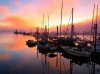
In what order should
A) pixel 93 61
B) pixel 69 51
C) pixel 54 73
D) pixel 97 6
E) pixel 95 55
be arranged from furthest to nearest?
pixel 97 6 < pixel 69 51 < pixel 95 55 < pixel 93 61 < pixel 54 73

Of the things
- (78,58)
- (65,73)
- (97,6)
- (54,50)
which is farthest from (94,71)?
(97,6)

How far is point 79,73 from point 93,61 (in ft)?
25.7

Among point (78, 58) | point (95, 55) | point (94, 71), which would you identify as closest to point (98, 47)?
point (95, 55)

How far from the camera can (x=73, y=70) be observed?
87.0ft

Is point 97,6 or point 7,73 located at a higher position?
point 97,6

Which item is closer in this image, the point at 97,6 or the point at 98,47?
the point at 98,47

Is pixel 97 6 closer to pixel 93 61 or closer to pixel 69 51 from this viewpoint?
pixel 69 51

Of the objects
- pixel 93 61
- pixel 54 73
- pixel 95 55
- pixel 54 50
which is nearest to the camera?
pixel 54 73

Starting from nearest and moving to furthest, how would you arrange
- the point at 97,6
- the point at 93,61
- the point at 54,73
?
the point at 54,73 → the point at 93,61 → the point at 97,6

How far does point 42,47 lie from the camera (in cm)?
4800

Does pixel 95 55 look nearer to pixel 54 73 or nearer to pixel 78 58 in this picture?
pixel 78 58

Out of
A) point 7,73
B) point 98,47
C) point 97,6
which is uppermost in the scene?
point 97,6

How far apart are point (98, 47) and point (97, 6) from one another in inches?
753

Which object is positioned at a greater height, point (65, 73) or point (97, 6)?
point (97, 6)
